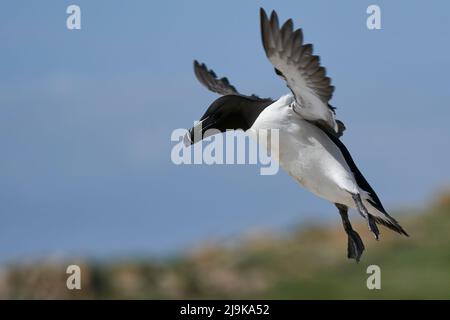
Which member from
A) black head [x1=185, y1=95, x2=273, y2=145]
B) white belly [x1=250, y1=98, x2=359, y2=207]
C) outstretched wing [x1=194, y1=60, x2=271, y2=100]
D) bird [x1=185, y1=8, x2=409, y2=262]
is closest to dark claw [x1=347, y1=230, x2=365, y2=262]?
bird [x1=185, y1=8, x2=409, y2=262]

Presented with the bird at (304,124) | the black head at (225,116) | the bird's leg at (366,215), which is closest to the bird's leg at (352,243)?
the bird at (304,124)

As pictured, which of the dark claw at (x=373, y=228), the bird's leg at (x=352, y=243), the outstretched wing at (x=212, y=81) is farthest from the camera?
the outstretched wing at (x=212, y=81)

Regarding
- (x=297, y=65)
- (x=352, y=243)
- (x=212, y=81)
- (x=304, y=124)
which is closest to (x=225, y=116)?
(x=304, y=124)


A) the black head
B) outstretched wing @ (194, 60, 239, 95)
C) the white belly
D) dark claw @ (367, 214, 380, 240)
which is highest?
outstretched wing @ (194, 60, 239, 95)

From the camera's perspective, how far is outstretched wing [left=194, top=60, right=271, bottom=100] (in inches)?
343

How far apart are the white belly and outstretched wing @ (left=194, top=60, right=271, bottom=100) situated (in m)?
1.17

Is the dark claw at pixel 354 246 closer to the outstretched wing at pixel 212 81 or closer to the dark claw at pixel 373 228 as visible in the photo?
the dark claw at pixel 373 228

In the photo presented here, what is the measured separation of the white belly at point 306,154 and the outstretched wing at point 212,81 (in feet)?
3.83

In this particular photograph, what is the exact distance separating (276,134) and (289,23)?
3.13 ft

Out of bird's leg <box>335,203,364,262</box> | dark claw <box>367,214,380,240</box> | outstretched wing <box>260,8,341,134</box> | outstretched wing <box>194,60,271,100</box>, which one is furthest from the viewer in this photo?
outstretched wing <box>194,60,271,100</box>

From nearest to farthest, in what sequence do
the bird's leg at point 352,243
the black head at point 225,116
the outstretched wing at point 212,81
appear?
the black head at point 225,116
the bird's leg at point 352,243
the outstretched wing at point 212,81

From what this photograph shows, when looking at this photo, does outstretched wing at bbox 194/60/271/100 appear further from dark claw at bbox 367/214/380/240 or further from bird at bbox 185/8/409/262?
dark claw at bbox 367/214/380/240

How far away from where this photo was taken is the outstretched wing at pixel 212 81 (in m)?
8.72
